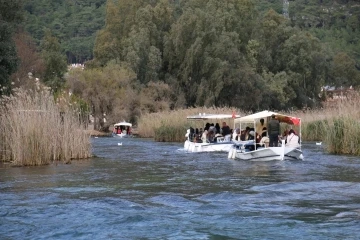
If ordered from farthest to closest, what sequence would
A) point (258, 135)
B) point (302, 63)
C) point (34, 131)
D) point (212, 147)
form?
point (302, 63)
point (212, 147)
point (258, 135)
point (34, 131)

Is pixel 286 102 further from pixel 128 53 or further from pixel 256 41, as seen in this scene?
pixel 128 53

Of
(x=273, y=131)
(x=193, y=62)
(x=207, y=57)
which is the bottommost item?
(x=273, y=131)

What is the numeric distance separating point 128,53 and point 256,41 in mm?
17426

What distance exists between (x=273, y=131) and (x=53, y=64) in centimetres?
5772

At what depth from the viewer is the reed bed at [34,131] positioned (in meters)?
29.8

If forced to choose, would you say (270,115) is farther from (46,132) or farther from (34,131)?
(34,131)

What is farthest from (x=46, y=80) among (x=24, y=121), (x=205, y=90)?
(x=24, y=121)

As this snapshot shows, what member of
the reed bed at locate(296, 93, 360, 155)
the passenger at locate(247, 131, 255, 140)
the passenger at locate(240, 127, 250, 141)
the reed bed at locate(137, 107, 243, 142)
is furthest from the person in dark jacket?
the reed bed at locate(137, 107, 243, 142)

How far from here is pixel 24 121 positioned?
29750 mm

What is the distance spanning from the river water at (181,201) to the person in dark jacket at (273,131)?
2.87 m

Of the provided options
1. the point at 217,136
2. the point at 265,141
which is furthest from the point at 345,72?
the point at 265,141

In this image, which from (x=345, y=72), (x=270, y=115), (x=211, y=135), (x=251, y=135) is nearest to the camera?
(x=270, y=115)

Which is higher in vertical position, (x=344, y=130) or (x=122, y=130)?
(x=122, y=130)

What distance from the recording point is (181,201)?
69.4 feet
